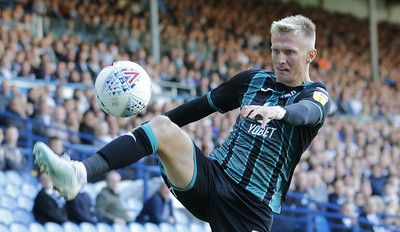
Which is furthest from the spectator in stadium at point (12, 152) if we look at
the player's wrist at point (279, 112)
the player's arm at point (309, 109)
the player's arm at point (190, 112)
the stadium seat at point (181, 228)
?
the player's wrist at point (279, 112)

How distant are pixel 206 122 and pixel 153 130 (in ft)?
29.7

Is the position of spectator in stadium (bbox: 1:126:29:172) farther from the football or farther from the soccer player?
the football

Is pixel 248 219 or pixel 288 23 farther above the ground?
pixel 288 23

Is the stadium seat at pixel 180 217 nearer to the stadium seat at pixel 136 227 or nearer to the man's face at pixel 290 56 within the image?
the stadium seat at pixel 136 227

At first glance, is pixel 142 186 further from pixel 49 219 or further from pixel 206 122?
pixel 206 122

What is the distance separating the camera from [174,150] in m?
4.64

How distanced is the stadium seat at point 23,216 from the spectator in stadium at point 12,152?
0.84m

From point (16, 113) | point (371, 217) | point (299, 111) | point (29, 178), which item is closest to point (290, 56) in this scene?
point (299, 111)

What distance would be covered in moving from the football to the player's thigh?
13.4 inches

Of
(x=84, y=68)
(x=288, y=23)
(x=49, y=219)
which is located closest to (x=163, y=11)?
(x=84, y=68)

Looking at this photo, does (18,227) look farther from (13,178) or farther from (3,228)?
(13,178)

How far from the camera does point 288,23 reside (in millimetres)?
5043

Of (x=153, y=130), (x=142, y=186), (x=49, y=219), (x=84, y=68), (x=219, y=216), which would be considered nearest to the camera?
(x=153, y=130)

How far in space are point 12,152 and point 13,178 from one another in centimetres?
33
